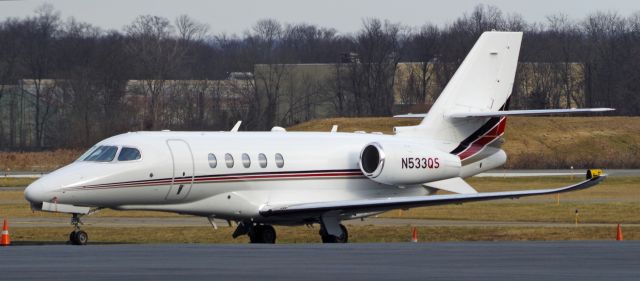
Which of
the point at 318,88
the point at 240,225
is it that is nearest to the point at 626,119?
the point at 318,88

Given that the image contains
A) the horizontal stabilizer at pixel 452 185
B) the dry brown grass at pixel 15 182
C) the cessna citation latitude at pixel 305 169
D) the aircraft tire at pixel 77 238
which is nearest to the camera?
the aircraft tire at pixel 77 238

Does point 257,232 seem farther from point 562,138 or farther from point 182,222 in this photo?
point 562,138

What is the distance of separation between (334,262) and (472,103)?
14992mm

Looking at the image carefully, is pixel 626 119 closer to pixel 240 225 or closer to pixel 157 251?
pixel 240 225

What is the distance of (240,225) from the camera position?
101 ft

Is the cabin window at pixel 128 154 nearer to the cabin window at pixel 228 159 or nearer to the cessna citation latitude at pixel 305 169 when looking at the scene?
the cessna citation latitude at pixel 305 169

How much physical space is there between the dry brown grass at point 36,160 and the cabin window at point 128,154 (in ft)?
149

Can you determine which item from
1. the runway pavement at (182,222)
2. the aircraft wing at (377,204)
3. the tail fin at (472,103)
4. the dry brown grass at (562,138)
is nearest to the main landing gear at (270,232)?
the aircraft wing at (377,204)

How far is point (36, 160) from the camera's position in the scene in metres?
75.6

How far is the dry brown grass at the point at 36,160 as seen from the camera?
74062 mm

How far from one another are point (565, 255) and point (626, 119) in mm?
72110

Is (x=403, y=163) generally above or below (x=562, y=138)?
above

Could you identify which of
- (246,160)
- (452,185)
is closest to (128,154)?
(246,160)

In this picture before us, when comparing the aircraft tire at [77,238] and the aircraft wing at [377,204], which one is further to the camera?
the aircraft wing at [377,204]
